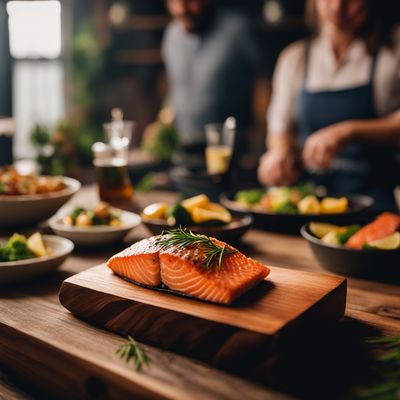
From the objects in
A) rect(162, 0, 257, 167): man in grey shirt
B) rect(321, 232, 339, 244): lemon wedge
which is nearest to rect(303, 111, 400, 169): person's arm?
rect(321, 232, 339, 244): lemon wedge

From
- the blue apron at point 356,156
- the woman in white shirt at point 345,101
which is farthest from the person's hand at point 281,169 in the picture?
the blue apron at point 356,156

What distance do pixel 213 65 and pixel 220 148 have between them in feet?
9.30

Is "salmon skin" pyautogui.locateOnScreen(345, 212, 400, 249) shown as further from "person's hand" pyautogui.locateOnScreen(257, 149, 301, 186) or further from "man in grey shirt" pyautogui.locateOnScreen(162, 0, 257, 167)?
"man in grey shirt" pyautogui.locateOnScreen(162, 0, 257, 167)

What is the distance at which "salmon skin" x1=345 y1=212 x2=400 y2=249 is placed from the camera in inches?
57.7

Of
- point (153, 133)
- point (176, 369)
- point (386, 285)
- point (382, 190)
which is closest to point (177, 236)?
point (176, 369)

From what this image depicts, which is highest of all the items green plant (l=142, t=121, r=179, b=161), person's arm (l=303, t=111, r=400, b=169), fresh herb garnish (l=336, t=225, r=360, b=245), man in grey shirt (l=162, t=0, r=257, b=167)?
man in grey shirt (l=162, t=0, r=257, b=167)

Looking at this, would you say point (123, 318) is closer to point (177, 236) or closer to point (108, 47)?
point (177, 236)

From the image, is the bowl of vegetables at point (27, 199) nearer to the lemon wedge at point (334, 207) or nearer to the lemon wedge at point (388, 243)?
the lemon wedge at point (334, 207)

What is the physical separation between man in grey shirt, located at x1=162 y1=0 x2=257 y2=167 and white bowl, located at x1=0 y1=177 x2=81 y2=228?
2.96 meters

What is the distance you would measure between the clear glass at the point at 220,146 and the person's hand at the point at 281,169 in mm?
572

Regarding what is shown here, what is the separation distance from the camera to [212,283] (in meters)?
1.05

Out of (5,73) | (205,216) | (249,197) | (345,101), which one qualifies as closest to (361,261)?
(205,216)

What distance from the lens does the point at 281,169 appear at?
2.79 meters

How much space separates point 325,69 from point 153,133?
1785 mm
